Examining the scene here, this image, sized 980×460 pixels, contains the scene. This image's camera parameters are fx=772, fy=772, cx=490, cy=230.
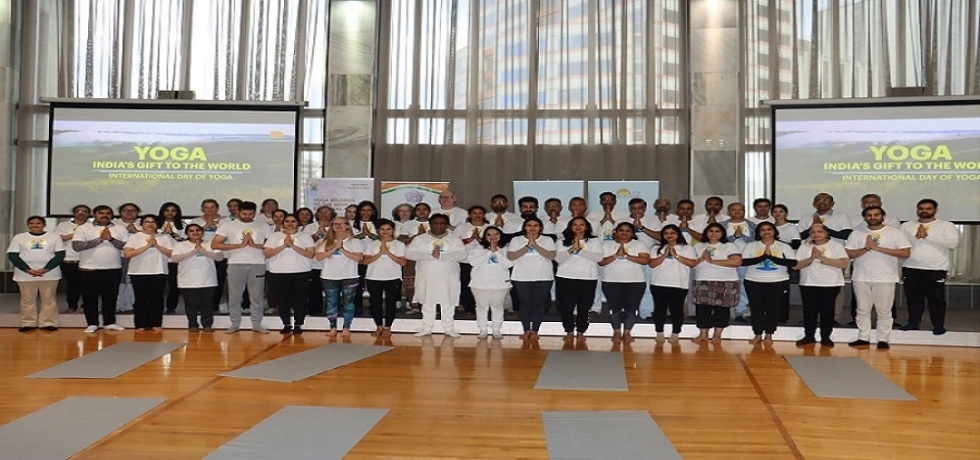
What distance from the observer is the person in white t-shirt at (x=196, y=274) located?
7332 mm

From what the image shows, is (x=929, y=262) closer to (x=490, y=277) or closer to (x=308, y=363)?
(x=490, y=277)

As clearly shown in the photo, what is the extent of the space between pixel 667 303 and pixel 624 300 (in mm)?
392

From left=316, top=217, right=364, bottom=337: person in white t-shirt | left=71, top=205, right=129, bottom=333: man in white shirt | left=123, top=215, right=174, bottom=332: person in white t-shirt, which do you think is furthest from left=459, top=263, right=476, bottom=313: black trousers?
left=71, top=205, right=129, bottom=333: man in white shirt

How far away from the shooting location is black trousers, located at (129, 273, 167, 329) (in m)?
7.43

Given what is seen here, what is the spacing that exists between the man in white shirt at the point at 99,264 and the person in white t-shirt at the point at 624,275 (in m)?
4.68

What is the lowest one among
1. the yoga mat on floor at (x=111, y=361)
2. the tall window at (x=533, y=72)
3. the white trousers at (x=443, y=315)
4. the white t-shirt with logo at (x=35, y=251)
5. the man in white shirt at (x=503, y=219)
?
the yoga mat on floor at (x=111, y=361)

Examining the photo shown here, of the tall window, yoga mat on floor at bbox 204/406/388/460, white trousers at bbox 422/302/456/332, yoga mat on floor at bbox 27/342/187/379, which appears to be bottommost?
yoga mat on floor at bbox 204/406/388/460

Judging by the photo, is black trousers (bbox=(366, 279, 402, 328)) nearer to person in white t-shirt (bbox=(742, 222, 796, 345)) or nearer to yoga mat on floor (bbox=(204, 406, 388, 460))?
yoga mat on floor (bbox=(204, 406, 388, 460))

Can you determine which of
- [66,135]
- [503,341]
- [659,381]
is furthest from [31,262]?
[659,381]

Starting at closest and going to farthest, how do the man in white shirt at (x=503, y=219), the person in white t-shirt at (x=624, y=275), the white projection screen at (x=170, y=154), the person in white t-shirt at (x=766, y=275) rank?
the person in white t-shirt at (x=766, y=275)
the person in white t-shirt at (x=624, y=275)
the man in white shirt at (x=503, y=219)
the white projection screen at (x=170, y=154)

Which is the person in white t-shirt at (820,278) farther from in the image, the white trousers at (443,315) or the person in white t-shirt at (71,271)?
the person in white t-shirt at (71,271)

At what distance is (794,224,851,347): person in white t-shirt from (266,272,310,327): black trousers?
455cm

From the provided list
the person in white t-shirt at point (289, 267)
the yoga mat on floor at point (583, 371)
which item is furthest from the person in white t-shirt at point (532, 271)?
Answer: the person in white t-shirt at point (289, 267)

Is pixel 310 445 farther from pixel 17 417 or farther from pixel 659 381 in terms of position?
pixel 659 381
